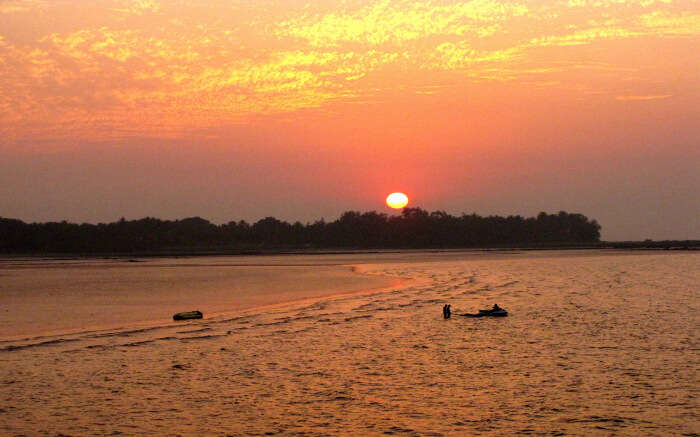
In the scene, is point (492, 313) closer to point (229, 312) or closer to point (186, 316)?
point (229, 312)

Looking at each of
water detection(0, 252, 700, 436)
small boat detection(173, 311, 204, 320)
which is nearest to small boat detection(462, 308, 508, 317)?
water detection(0, 252, 700, 436)

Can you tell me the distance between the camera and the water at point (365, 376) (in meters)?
13.6

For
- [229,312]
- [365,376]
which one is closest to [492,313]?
[229,312]

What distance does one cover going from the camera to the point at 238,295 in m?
43.2

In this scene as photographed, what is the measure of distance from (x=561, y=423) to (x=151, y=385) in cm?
861

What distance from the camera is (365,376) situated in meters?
17.8

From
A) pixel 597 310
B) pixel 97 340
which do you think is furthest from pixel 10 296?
pixel 597 310

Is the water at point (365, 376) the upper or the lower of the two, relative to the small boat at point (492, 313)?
lower

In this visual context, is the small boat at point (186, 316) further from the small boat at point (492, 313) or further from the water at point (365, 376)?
the small boat at point (492, 313)

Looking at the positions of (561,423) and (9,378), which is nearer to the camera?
(561,423)

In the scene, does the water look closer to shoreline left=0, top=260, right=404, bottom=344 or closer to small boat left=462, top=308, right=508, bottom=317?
shoreline left=0, top=260, right=404, bottom=344

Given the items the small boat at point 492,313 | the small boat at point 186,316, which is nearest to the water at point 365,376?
the small boat at point 492,313

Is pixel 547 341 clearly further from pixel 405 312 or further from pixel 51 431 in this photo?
pixel 51 431

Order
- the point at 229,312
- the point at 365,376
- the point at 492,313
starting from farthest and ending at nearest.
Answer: the point at 229,312 < the point at 492,313 < the point at 365,376
